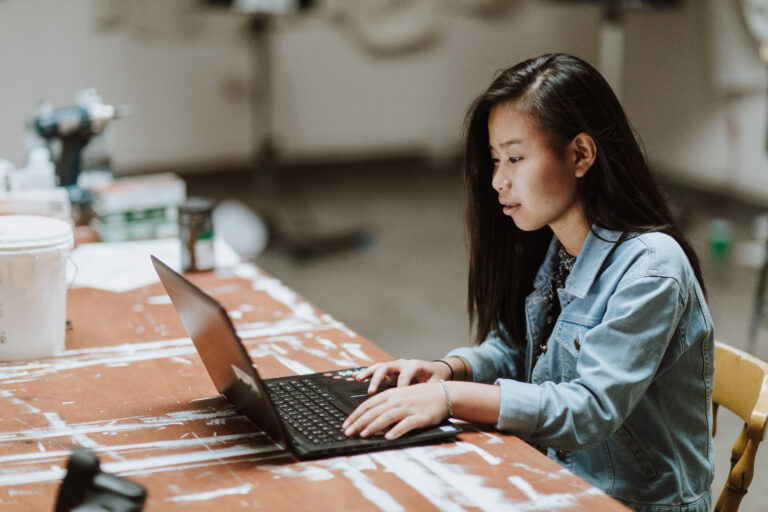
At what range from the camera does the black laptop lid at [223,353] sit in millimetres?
1102

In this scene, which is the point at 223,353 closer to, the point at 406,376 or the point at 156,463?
the point at 156,463

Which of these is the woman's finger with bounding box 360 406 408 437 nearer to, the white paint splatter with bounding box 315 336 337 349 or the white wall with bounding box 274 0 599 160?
the white paint splatter with bounding box 315 336 337 349

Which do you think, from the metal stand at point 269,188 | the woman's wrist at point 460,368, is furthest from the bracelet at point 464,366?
the metal stand at point 269,188

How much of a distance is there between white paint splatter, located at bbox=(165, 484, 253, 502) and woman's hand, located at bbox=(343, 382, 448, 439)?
161 mm

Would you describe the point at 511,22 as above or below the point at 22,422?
above

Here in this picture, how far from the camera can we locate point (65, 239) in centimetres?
149

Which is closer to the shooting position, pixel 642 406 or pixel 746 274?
pixel 642 406

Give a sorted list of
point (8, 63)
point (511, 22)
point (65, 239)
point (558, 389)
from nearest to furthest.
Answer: point (558, 389)
point (65, 239)
point (8, 63)
point (511, 22)

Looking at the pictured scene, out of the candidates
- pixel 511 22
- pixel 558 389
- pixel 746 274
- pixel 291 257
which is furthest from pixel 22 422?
pixel 511 22

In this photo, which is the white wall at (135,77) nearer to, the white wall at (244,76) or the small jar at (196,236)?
the white wall at (244,76)

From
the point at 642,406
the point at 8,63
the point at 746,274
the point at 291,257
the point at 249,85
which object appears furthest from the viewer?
the point at 249,85

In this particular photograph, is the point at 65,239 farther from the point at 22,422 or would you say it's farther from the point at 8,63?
the point at 8,63

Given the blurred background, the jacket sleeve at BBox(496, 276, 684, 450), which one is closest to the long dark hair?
the jacket sleeve at BBox(496, 276, 684, 450)

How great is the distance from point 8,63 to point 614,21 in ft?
10.5
